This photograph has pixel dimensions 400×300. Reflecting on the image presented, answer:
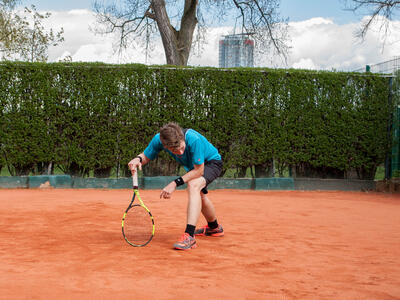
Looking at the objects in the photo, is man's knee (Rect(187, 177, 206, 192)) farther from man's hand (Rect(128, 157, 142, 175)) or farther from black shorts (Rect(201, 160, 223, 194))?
man's hand (Rect(128, 157, 142, 175))

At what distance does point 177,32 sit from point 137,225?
466 inches

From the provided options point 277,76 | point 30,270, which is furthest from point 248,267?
point 277,76

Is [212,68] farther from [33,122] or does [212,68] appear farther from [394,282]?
[394,282]

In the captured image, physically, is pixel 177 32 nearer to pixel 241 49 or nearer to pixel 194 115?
pixel 241 49

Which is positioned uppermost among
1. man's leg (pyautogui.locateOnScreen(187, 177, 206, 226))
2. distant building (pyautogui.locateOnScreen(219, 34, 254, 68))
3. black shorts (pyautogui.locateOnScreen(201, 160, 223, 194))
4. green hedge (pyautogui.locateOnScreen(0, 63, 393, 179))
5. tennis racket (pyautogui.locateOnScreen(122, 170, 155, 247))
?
distant building (pyautogui.locateOnScreen(219, 34, 254, 68))

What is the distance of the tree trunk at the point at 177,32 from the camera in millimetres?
14578

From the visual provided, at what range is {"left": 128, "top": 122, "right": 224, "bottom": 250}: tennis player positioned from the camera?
4.26 m

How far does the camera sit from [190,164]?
4.76m

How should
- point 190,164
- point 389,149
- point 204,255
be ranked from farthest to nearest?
point 389,149, point 190,164, point 204,255

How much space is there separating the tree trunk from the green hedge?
445 centimetres

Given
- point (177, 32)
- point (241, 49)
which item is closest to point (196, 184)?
point (177, 32)

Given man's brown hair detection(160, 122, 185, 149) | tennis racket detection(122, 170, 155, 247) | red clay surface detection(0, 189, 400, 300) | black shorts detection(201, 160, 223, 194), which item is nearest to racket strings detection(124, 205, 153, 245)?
tennis racket detection(122, 170, 155, 247)

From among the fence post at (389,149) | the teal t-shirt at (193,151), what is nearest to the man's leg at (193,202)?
the teal t-shirt at (193,151)

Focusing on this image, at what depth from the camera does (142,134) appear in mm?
10305
